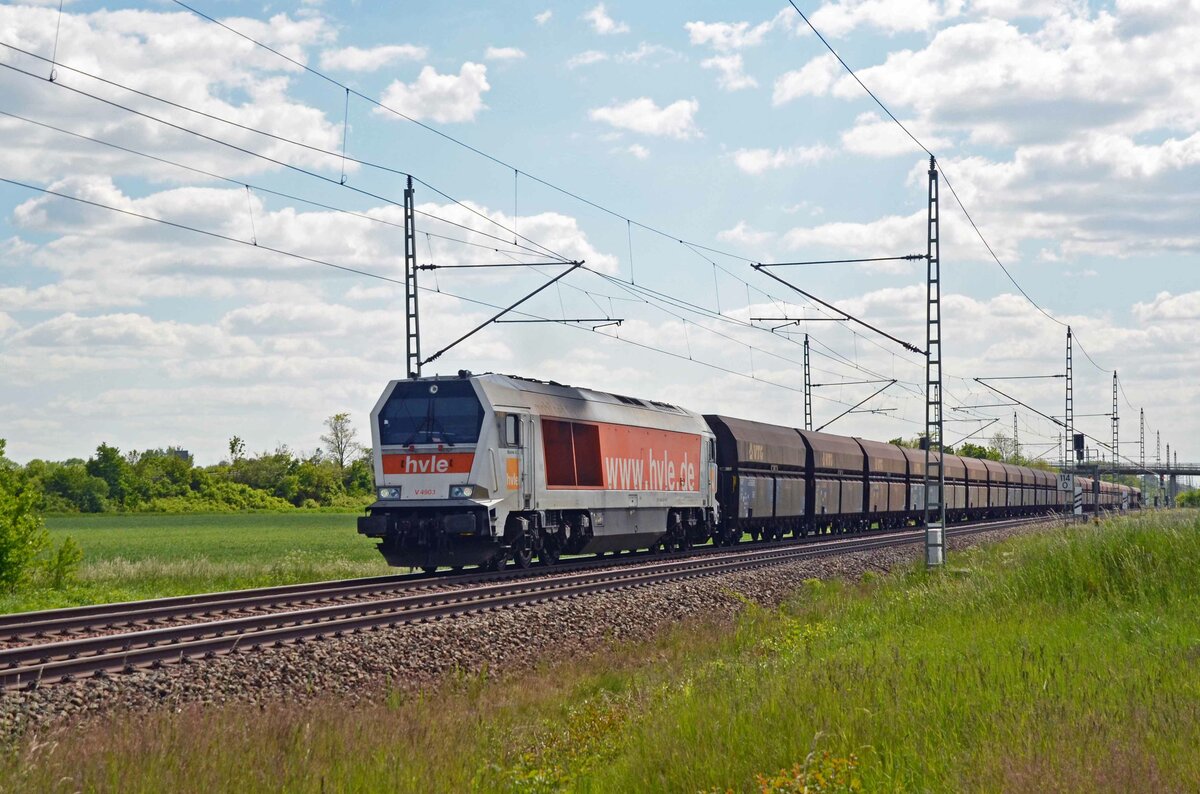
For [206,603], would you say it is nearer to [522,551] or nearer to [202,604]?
[202,604]

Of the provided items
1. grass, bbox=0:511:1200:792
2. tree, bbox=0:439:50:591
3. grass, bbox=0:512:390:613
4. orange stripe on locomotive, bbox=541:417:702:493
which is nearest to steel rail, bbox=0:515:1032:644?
orange stripe on locomotive, bbox=541:417:702:493

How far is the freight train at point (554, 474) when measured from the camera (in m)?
23.6

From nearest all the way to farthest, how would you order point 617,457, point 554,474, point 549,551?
point 554,474 → point 549,551 → point 617,457

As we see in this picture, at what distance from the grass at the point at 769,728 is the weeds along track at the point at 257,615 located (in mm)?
2321

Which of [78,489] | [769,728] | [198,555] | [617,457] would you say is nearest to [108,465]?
[78,489]

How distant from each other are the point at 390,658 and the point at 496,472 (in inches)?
381

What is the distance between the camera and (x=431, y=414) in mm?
24109

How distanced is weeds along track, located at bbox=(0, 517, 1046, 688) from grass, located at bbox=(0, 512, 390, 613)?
379 cm

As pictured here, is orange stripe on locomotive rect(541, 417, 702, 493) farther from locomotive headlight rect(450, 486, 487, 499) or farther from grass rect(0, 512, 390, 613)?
grass rect(0, 512, 390, 613)

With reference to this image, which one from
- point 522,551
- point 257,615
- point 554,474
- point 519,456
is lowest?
point 257,615

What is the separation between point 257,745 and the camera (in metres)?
8.63

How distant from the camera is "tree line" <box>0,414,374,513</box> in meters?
105

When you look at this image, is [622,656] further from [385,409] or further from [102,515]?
[102,515]

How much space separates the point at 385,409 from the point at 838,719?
56.2ft
